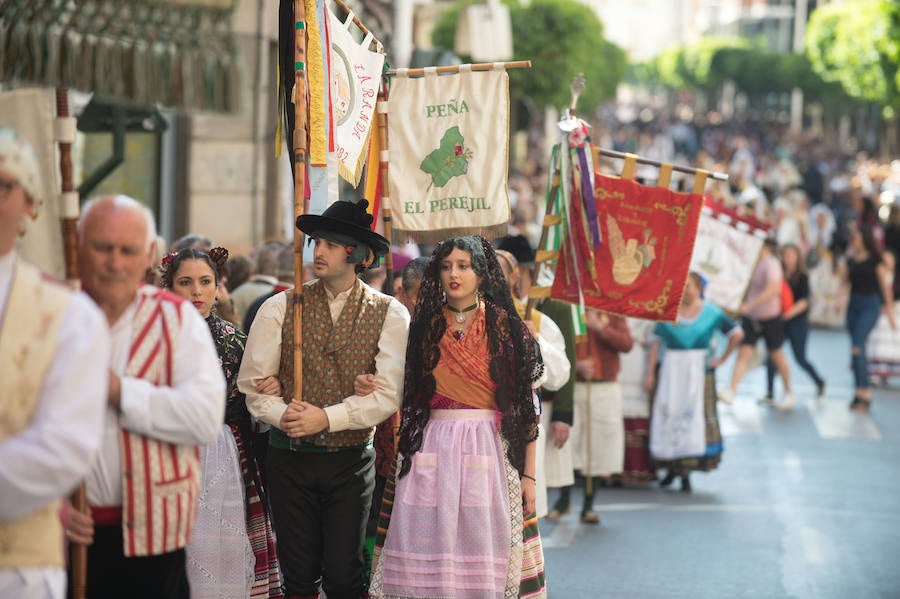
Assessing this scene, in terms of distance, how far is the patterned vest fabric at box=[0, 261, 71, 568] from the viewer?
3814mm

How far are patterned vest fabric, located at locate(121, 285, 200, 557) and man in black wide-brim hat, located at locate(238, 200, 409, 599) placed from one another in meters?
1.59

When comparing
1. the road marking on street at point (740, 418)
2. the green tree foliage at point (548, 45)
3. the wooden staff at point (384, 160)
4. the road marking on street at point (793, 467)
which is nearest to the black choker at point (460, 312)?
the wooden staff at point (384, 160)

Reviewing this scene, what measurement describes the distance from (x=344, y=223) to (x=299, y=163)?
39 cm

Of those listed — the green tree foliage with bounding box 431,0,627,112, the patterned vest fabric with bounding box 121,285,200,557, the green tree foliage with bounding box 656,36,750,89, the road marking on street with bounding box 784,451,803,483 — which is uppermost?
the green tree foliage with bounding box 656,36,750,89

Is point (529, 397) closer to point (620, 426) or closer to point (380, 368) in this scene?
point (380, 368)

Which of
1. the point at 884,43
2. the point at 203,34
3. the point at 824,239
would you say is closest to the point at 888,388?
the point at 824,239

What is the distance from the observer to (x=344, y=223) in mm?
6227

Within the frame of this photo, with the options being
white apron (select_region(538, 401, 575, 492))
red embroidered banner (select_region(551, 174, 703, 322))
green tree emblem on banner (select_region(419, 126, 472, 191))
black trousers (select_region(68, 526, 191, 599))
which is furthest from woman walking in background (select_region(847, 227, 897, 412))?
black trousers (select_region(68, 526, 191, 599))

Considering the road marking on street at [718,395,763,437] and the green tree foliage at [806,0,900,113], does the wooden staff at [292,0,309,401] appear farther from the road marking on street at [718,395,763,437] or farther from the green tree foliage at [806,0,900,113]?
the green tree foliage at [806,0,900,113]

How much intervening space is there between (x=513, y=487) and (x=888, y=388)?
1292 cm

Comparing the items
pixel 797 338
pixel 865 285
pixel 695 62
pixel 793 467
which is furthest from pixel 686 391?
pixel 695 62

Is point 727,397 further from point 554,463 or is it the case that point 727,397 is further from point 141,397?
point 141,397

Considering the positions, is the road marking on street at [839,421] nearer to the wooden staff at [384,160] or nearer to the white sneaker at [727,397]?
the white sneaker at [727,397]

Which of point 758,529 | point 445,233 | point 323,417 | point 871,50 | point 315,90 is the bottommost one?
point 758,529
